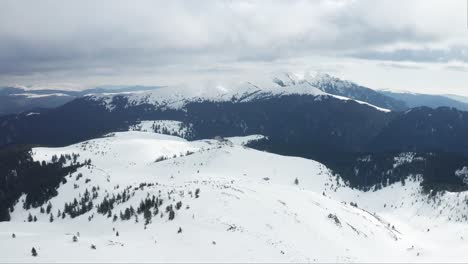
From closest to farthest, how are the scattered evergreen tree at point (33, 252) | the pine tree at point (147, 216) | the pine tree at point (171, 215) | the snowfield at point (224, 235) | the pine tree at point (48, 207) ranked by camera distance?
the scattered evergreen tree at point (33, 252) → the snowfield at point (224, 235) → the pine tree at point (171, 215) → the pine tree at point (147, 216) → the pine tree at point (48, 207)

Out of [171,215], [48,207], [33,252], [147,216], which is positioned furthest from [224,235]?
[48,207]

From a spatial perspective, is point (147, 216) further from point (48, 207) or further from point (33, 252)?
point (48, 207)

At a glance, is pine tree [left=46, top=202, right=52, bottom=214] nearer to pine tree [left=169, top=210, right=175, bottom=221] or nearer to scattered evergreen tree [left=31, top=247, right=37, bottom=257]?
pine tree [left=169, top=210, right=175, bottom=221]

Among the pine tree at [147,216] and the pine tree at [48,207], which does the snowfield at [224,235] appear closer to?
the pine tree at [147,216]

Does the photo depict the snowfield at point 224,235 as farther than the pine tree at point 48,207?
No

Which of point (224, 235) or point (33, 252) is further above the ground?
point (33, 252)

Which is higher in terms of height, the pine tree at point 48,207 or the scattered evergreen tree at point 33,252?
the scattered evergreen tree at point 33,252

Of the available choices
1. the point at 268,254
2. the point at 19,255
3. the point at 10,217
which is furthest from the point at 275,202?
the point at 10,217

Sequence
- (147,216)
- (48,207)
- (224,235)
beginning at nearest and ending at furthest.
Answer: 1. (224,235)
2. (147,216)
3. (48,207)

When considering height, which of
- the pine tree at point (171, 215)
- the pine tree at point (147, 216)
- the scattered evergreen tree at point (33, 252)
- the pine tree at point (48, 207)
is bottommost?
the pine tree at point (48, 207)

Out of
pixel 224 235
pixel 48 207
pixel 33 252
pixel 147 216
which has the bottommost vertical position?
pixel 48 207

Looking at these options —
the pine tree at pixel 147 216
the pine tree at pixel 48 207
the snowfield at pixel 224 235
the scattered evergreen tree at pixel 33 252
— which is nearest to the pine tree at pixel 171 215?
the snowfield at pixel 224 235
